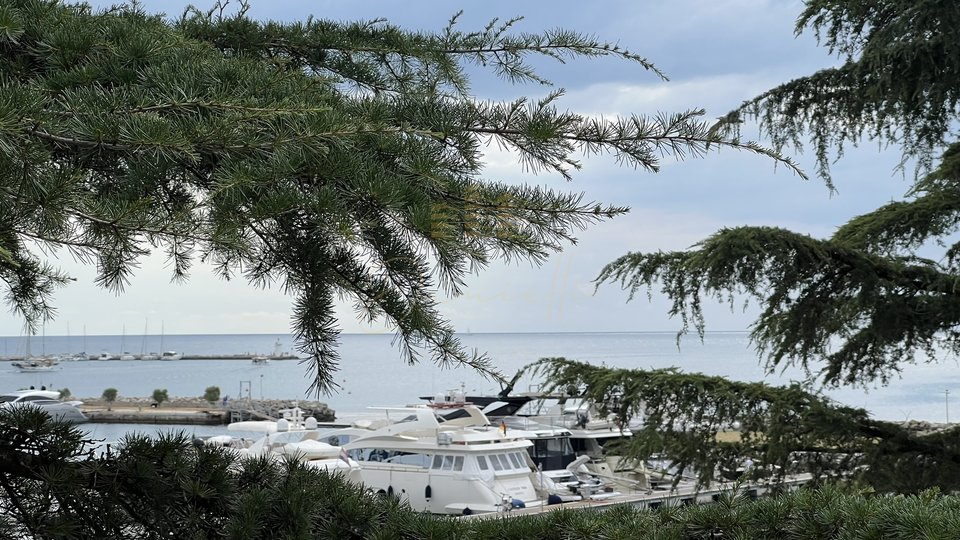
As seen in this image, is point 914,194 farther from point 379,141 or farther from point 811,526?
point 379,141

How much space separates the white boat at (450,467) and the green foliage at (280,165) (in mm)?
14214

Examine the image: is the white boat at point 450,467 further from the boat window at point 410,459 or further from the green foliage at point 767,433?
the green foliage at point 767,433

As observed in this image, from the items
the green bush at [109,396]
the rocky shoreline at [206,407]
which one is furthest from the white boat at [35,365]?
the green bush at [109,396]

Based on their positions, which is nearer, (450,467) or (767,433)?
(767,433)

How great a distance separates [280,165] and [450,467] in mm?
15947

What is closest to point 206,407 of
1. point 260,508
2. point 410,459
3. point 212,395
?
point 212,395

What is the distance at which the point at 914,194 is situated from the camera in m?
7.68

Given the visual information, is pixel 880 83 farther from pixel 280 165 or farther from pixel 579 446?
pixel 579 446

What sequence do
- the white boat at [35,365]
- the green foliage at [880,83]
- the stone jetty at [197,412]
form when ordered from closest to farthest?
the green foliage at [880,83] → the stone jetty at [197,412] → the white boat at [35,365]

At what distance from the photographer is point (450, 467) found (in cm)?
1730

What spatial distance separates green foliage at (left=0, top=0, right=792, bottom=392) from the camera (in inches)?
73.2

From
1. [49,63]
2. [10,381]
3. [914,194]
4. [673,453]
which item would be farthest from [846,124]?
[10,381]

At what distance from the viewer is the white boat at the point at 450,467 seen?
55.5 ft

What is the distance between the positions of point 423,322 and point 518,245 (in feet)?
1.08
